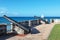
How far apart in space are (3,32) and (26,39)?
2584mm

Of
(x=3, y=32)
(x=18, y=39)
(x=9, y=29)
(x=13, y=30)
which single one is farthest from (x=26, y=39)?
(x=9, y=29)

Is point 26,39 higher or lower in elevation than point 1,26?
lower

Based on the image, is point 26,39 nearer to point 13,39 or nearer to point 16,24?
point 13,39

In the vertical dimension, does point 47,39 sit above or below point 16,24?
below

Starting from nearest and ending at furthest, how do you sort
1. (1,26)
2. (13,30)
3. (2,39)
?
(2,39), (1,26), (13,30)

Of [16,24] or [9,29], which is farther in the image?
[9,29]

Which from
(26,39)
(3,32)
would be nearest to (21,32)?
(3,32)

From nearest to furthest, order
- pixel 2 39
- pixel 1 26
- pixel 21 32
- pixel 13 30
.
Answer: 1. pixel 2 39
2. pixel 1 26
3. pixel 21 32
4. pixel 13 30

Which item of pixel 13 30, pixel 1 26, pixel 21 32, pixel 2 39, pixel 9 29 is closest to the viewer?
pixel 2 39

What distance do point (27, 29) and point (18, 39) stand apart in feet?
10.7

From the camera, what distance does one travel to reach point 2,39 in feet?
38.3

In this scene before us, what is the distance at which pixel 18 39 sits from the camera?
12.0 m

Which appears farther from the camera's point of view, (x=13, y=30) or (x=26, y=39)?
(x=13, y=30)

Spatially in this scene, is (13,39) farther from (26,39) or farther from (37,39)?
(37,39)
